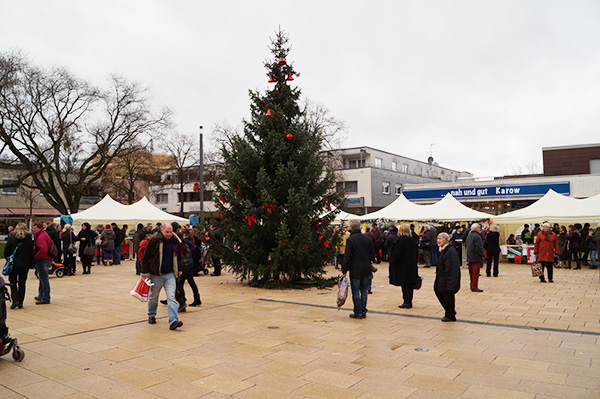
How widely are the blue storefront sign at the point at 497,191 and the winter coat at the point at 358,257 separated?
93.2ft

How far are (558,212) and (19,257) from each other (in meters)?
19.8

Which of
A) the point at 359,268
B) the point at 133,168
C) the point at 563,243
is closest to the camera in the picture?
the point at 359,268

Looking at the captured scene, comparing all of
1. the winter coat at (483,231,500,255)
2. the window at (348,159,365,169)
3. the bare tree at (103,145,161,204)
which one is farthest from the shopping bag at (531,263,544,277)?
the window at (348,159,365,169)

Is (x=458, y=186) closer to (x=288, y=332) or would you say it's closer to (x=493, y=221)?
(x=493, y=221)

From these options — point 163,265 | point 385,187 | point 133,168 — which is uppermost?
point 133,168

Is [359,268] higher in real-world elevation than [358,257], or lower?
lower

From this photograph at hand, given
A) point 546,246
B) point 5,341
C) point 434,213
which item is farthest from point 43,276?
point 434,213

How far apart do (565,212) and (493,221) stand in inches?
117

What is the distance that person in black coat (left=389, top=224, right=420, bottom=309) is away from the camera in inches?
360

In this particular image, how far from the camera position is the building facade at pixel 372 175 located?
157ft

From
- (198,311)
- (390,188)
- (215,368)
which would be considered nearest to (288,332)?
(215,368)

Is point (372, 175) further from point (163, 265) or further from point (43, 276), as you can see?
Result: point (163, 265)

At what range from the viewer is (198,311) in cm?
904

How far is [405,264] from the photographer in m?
9.16
